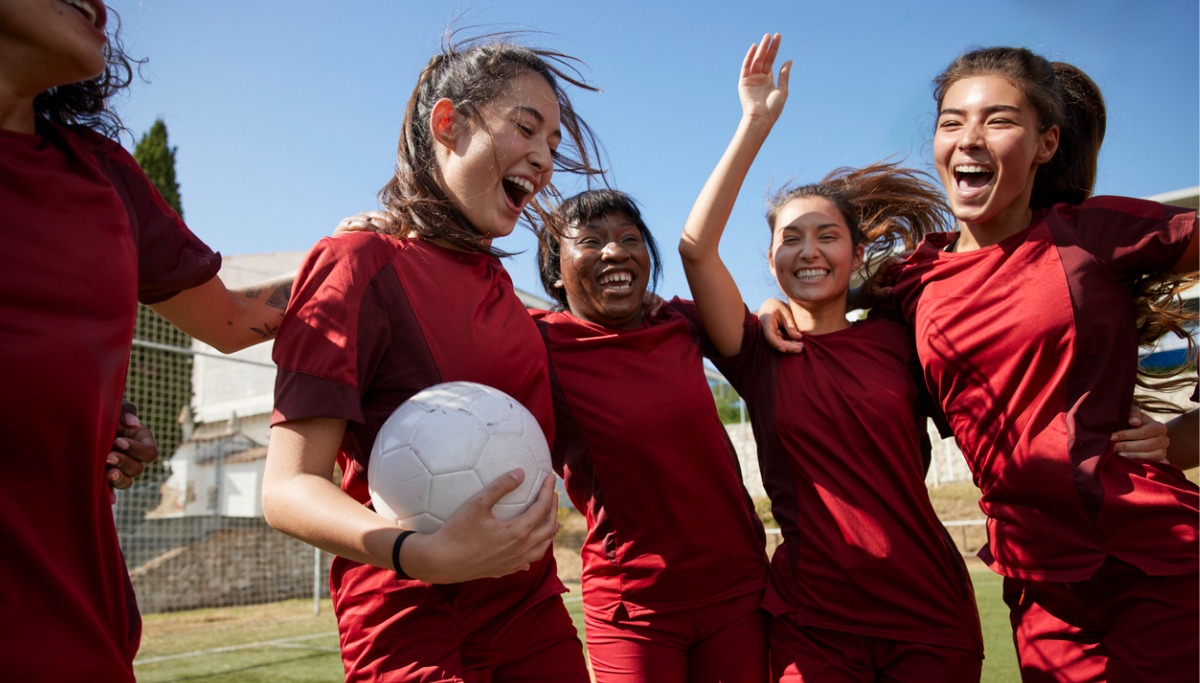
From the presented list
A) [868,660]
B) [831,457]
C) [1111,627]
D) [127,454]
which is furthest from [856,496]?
[127,454]

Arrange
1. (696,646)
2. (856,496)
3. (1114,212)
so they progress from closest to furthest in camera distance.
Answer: (1114,212)
(856,496)
(696,646)

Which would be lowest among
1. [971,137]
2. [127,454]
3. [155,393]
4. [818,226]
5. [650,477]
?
[155,393]

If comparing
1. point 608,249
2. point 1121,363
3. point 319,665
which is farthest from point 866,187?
point 319,665

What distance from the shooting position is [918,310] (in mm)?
3029

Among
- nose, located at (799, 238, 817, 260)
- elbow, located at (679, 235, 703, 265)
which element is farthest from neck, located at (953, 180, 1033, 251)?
elbow, located at (679, 235, 703, 265)

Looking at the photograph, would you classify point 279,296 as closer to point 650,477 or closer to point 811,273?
point 650,477

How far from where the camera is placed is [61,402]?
155 cm

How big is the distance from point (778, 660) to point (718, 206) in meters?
1.50

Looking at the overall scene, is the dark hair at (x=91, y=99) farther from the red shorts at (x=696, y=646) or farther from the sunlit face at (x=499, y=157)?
the red shorts at (x=696, y=646)

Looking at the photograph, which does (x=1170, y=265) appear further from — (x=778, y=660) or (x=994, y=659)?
(x=994, y=659)

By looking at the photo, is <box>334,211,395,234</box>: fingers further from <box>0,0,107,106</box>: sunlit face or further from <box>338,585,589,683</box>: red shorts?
<box>338,585,589,683</box>: red shorts

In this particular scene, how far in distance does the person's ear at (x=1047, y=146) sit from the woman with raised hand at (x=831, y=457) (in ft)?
2.36

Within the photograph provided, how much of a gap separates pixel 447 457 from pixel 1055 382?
179 cm

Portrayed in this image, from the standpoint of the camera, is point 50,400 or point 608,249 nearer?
point 50,400
